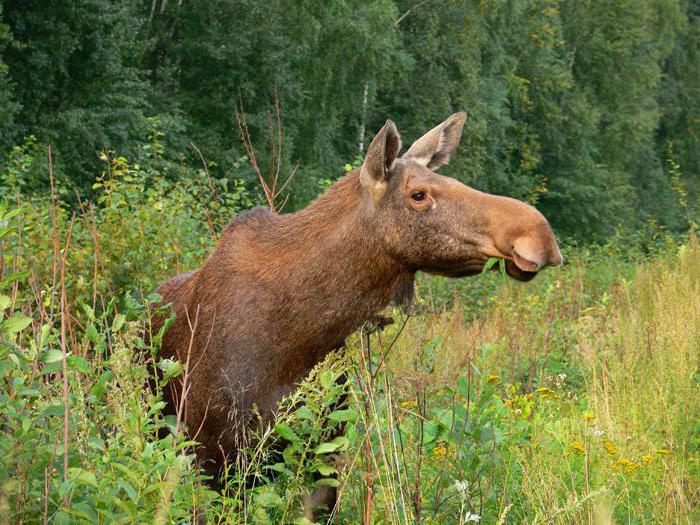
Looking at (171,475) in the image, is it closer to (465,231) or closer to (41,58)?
(465,231)

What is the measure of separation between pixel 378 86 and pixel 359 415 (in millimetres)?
31997

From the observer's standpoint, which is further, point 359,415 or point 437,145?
point 437,145

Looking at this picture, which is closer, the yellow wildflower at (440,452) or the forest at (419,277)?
the forest at (419,277)

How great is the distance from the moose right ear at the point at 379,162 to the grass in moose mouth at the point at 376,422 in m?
0.54

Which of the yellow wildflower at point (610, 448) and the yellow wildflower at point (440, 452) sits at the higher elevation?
the yellow wildflower at point (440, 452)

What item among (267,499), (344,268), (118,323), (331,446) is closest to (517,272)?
(344,268)

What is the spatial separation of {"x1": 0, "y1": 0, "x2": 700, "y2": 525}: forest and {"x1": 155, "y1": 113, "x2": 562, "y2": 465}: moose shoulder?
0.59ft

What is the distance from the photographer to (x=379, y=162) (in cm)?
443

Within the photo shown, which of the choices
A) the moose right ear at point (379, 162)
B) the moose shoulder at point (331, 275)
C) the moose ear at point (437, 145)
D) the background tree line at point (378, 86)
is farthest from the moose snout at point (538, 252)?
the background tree line at point (378, 86)

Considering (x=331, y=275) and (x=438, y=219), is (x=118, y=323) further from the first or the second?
(x=438, y=219)

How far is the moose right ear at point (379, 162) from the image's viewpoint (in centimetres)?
439

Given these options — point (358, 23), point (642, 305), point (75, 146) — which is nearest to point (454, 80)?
point (358, 23)

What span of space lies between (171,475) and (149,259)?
18.5 ft

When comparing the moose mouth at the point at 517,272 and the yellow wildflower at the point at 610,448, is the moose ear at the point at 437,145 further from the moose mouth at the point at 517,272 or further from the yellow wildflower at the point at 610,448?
the yellow wildflower at the point at 610,448
